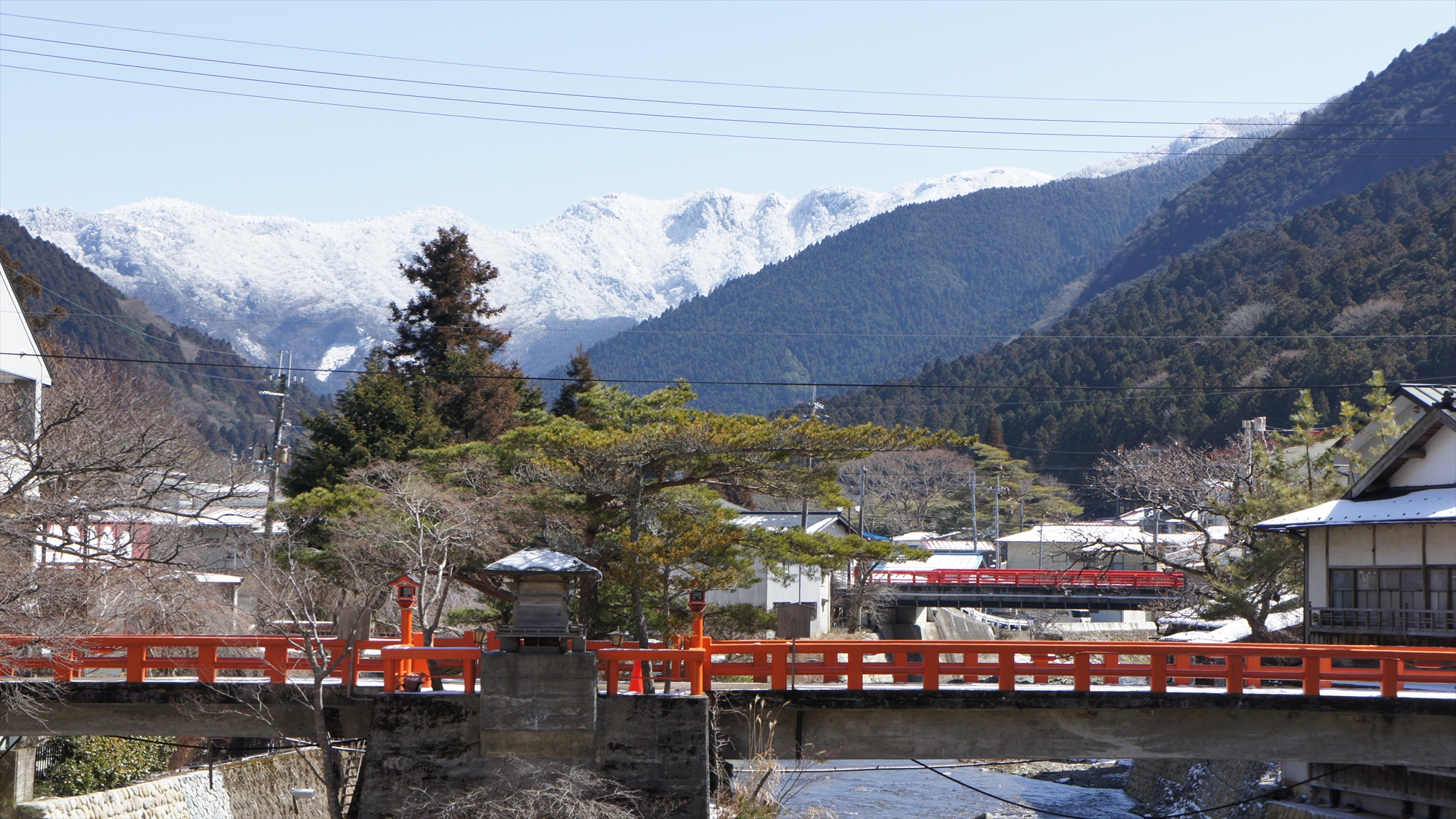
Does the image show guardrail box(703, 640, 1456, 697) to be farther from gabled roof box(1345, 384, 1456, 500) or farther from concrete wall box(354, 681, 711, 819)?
gabled roof box(1345, 384, 1456, 500)

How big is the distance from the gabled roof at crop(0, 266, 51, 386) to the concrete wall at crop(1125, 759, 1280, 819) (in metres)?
26.8

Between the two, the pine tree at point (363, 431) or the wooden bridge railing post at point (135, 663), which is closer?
the wooden bridge railing post at point (135, 663)

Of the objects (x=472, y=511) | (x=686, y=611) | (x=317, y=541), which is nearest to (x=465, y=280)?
(x=317, y=541)

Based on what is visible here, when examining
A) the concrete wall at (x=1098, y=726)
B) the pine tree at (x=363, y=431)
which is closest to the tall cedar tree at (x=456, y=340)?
the pine tree at (x=363, y=431)

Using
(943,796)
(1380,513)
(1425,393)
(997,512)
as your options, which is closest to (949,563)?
(997,512)

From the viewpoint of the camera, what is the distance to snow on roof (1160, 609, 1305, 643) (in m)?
Result: 32.2

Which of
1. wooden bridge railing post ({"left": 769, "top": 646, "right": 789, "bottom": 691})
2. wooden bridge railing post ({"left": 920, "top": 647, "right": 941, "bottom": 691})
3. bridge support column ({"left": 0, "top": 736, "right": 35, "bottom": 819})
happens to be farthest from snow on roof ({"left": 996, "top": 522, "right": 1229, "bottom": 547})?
bridge support column ({"left": 0, "top": 736, "right": 35, "bottom": 819})

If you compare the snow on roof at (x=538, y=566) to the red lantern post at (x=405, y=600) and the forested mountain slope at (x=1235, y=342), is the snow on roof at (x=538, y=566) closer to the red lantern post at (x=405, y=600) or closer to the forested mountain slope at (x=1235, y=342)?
the red lantern post at (x=405, y=600)

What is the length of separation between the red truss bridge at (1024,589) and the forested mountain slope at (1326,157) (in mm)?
120551

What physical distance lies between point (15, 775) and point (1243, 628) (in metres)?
29.8

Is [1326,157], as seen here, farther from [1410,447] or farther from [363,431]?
[1410,447]

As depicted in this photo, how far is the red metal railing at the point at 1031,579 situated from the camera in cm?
4931

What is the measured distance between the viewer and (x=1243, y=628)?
3491 centimetres

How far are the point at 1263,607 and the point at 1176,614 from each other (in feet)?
36.2
